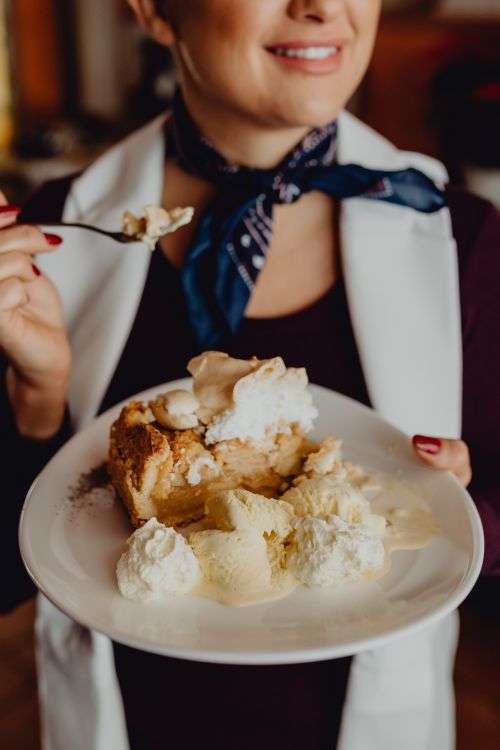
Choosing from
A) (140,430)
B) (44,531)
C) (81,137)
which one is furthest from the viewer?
(81,137)

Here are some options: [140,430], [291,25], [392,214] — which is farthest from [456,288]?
[140,430]

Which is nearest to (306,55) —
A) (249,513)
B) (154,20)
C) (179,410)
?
(154,20)

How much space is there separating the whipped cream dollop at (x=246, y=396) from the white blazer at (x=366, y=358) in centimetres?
30

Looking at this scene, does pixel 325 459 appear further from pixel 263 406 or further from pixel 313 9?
pixel 313 9

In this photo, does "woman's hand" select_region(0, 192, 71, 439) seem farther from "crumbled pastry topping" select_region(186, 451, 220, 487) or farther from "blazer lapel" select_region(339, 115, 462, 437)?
"blazer lapel" select_region(339, 115, 462, 437)

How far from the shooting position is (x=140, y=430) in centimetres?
107

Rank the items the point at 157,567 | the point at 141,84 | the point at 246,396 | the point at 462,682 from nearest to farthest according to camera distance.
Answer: the point at 157,567 < the point at 246,396 < the point at 462,682 < the point at 141,84

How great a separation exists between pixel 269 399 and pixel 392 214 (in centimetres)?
53

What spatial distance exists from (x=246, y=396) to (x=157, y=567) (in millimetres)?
251

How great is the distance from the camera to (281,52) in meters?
1.19

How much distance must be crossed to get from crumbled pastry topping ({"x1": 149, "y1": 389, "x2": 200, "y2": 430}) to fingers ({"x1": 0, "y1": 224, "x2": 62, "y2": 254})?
0.24 m

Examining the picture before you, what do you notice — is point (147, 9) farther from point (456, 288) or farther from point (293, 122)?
point (456, 288)

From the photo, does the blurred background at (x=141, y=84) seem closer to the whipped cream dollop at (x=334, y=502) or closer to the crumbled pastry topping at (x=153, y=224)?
the crumbled pastry topping at (x=153, y=224)

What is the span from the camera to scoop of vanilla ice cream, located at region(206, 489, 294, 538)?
91 centimetres
